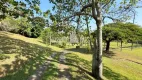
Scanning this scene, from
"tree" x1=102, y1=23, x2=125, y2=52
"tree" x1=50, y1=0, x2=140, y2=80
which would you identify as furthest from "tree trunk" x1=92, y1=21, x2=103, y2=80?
"tree" x1=102, y1=23, x2=125, y2=52

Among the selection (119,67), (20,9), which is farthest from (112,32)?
(20,9)

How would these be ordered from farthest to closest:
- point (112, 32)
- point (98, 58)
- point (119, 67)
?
point (112, 32), point (119, 67), point (98, 58)

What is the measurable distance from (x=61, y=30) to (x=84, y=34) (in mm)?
3197

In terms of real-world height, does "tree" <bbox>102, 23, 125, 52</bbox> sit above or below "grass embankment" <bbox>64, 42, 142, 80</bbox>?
above

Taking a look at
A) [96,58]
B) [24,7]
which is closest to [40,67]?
[96,58]

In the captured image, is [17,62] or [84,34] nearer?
[17,62]

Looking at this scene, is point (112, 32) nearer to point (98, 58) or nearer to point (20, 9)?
point (98, 58)

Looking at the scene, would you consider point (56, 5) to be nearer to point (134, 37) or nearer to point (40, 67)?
point (40, 67)

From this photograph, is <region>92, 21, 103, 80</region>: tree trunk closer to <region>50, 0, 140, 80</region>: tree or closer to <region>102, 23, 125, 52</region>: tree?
<region>50, 0, 140, 80</region>: tree

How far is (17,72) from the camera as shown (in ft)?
58.4

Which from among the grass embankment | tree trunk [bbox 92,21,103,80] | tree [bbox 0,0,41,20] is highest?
tree [bbox 0,0,41,20]

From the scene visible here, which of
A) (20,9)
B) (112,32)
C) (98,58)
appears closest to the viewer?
(20,9)

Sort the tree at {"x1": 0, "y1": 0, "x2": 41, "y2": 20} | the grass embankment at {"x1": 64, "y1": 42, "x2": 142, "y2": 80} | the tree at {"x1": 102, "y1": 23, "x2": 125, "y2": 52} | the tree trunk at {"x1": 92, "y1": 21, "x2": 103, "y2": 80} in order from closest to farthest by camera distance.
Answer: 1. the tree at {"x1": 0, "y1": 0, "x2": 41, "y2": 20}
2. the tree trunk at {"x1": 92, "y1": 21, "x2": 103, "y2": 80}
3. the grass embankment at {"x1": 64, "y1": 42, "x2": 142, "y2": 80}
4. the tree at {"x1": 102, "y1": 23, "x2": 125, "y2": 52}

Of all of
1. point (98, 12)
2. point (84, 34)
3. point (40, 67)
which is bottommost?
point (40, 67)
